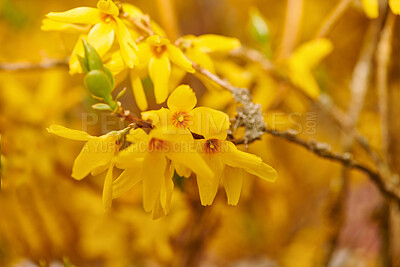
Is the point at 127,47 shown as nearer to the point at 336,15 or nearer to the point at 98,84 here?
the point at 98,84

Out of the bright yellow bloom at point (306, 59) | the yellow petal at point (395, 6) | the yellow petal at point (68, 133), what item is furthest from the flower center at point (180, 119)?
the bright yellow bloom at point (306, 59)

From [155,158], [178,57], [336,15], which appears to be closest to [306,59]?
[336,15]

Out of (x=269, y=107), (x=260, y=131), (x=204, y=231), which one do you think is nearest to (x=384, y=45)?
(x=269, y=107)

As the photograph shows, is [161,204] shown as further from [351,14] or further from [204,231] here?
[351,14]

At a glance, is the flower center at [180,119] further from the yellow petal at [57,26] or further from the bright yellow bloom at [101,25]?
the yellow petal at [57,26]

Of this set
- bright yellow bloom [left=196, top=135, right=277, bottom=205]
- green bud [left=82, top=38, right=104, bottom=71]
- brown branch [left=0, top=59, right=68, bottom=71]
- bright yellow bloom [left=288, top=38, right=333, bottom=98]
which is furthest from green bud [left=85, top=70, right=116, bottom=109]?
bright yellow bloom [left=288, top=38, right=333, bottom=98]
